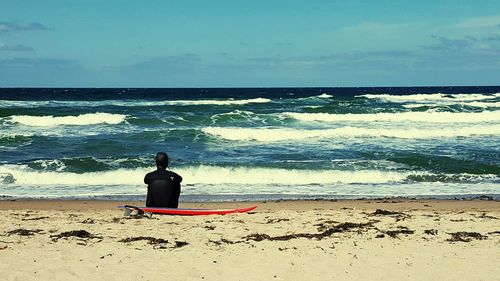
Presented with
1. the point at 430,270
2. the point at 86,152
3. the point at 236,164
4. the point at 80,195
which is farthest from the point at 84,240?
the point at 86,152

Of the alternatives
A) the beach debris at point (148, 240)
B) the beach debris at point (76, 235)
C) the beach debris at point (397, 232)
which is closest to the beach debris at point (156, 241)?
the beach debris at point (148, 240)

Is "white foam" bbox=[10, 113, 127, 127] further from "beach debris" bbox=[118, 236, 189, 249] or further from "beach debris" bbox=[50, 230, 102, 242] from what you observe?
"beach debris" bbox=[118, 236, 189, 249]

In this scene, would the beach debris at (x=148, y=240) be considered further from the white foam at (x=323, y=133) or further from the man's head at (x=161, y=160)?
the white foam at (x=323, y=133)

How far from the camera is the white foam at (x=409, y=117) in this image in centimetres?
3097

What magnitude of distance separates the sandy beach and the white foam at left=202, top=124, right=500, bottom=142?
13.5 m

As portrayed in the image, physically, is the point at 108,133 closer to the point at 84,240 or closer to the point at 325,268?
the point at 84,240

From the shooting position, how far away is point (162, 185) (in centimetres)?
803

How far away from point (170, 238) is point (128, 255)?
2.76ft

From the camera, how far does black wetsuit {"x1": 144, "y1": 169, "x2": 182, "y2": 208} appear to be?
7.92 metres

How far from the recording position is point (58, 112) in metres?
33.3

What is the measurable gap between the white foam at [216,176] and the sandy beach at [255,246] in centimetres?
469

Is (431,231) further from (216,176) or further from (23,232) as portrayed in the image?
(216,176)

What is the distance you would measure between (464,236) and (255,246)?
248 centimetres

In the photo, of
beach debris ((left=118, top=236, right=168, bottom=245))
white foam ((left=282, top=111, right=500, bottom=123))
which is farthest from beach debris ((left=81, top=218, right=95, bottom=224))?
white foam ((left=282, top=111, right=500, bottom=123))
